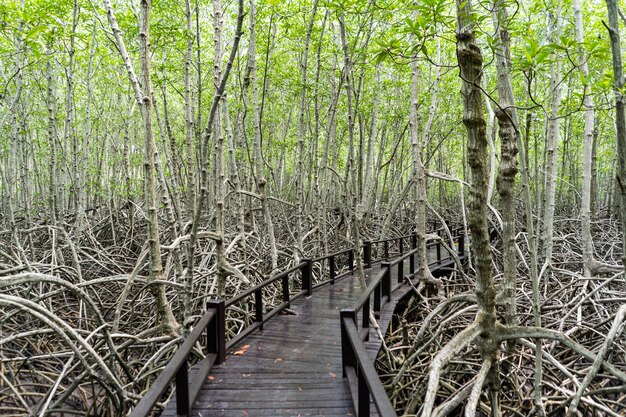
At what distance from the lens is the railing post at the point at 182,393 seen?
2.45 metres

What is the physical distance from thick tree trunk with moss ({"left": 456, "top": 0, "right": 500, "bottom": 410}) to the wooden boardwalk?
1011 mm

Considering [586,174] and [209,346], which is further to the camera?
[586,174]

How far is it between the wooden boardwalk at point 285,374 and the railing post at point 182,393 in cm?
9

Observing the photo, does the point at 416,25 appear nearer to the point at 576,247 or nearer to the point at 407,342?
the point at 407,342

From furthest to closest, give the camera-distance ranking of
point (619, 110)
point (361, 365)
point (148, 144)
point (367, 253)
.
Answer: point (367, 253)
point (148, 144)
point (361, 365)
point (619, 110)

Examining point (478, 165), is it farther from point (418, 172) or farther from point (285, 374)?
point (418, 172)

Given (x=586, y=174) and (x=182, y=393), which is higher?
(x=586, y=174)

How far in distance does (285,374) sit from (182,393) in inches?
37.1

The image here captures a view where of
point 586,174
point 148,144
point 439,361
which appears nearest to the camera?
point 439,361

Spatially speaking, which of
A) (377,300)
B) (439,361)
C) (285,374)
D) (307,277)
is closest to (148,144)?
(285,374)

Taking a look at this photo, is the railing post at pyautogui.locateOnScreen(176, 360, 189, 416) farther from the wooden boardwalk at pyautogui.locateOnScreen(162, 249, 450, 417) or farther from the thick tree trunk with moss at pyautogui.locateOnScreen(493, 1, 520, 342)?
the thick tree trunk with moss at pyautogui.locateOnScreen(493, 1, 520, 342)

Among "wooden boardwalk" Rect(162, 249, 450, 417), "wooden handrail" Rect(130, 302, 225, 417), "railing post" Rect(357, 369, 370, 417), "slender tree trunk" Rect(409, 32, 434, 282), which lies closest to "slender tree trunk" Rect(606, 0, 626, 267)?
"railing post" Rect(357, 369, 370, 417)

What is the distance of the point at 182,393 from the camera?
2.49m

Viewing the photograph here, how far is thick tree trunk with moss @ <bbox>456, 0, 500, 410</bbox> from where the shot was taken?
196cm
